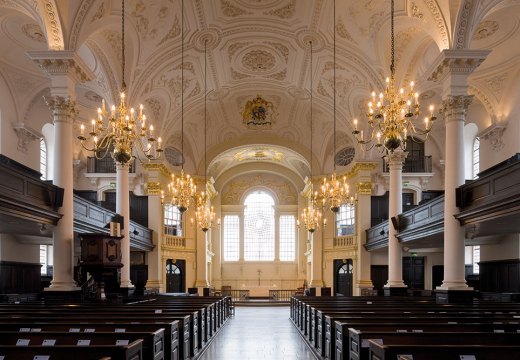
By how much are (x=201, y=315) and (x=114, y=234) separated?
5.74 metres

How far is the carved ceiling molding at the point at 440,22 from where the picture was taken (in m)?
15.6

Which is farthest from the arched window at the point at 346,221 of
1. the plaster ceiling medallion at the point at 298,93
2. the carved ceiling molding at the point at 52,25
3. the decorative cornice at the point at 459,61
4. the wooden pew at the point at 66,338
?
the wooden pew at the point at 66,338

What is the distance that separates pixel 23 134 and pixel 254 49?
33.8 feet

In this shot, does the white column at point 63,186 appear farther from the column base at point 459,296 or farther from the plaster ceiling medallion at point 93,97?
the column base at point 459,296

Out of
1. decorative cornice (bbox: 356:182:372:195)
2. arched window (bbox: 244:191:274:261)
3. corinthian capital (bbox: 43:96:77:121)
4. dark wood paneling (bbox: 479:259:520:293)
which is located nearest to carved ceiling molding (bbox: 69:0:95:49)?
corinthian capital (bbox: 43:96:77:121)

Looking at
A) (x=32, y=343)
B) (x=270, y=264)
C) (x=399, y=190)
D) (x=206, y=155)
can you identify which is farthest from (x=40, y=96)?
(x=270, y=264)

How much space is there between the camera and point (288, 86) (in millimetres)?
27688

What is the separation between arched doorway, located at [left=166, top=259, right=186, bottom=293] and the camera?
31.6 meters

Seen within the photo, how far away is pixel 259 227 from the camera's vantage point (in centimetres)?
4094

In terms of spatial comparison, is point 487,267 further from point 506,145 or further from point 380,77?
point 380,77

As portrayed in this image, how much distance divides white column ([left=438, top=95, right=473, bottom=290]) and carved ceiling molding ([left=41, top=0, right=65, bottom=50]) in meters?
10.8

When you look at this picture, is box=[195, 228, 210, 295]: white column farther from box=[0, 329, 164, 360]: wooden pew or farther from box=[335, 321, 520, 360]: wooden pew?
box=[0, 329, 164, 360]: wooden pew

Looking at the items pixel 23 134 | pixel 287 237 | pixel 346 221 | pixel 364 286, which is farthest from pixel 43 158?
pixel 287 237

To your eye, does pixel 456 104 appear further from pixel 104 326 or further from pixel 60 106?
pixel 104 326
